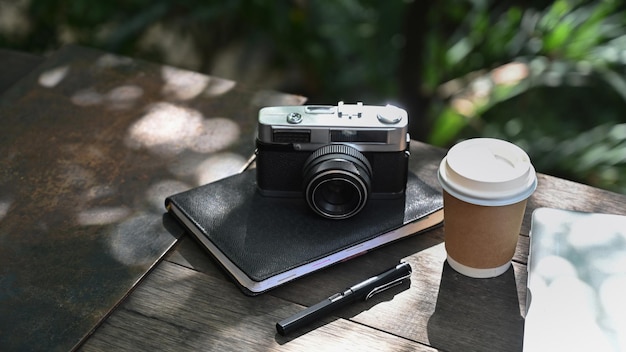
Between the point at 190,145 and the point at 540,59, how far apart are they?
0.83 meters

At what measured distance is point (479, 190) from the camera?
83cm

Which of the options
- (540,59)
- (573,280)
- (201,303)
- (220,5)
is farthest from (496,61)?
(201,303)

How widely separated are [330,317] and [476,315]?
0.54ft

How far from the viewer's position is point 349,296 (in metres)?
0.88

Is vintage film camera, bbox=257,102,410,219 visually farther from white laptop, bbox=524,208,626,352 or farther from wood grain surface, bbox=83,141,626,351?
white laptop, bbox=524,208,626,352

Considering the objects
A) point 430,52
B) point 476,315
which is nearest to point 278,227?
point 476,315

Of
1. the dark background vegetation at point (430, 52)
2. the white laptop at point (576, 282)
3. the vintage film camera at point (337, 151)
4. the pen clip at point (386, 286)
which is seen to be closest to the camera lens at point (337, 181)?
the vintage film camera at point (337, 151)

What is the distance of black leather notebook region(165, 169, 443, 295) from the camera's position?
0.90 meters

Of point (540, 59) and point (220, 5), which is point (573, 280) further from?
point (220, 5)

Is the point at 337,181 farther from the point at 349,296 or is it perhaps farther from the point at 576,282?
the point at 576,282

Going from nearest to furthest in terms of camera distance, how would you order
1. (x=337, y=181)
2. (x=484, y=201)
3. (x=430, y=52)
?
(x=484, y=201) < (x=337, y=181) < (x=430, y=52)

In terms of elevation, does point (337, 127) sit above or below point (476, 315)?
above

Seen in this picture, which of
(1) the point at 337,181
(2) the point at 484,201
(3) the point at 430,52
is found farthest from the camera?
(3) the point at 430,52

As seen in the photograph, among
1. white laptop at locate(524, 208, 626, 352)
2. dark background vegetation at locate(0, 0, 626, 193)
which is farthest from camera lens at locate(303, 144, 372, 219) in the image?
dark background vegetation at locate(0, 0, 626, 193)
